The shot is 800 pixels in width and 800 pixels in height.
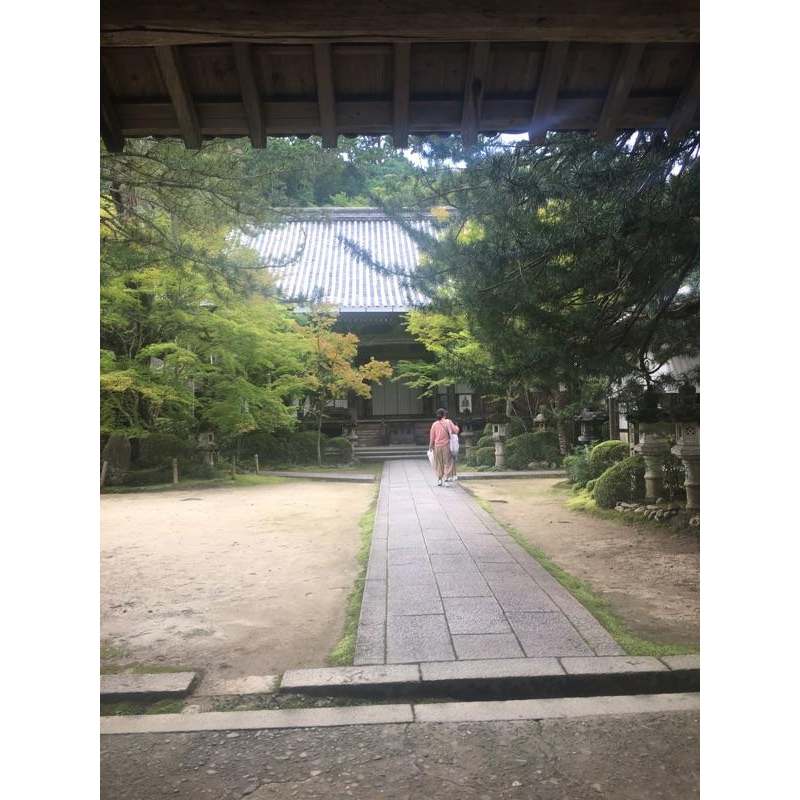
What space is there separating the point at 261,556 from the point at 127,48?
5.00m

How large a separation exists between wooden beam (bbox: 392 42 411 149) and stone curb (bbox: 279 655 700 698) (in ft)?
8.58

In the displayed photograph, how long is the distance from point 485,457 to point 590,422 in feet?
→ 8.52

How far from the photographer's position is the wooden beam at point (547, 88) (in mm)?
2443

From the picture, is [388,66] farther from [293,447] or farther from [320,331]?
[293,447]

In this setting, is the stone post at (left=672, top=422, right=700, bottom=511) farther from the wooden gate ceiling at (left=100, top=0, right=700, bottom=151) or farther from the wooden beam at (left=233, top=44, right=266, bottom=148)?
the wooden beam at (left=233, top=44, right=266, bottom=148)

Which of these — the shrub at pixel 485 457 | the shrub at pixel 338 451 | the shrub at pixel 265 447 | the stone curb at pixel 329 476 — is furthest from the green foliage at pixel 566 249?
the shrub at pixel 265 447

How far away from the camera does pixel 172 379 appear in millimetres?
11508

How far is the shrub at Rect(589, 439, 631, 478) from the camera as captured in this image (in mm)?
9930

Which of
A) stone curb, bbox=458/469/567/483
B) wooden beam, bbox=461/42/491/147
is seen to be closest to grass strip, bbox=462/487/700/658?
wooden beam, bbox=461/42/491/147

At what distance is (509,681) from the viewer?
3111mm

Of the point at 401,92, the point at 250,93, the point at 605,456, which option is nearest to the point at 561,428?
the point at 605,456

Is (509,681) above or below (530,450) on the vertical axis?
below

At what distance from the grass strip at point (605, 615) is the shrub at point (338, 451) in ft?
32.3

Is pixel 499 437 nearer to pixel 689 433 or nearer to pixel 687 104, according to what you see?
pixel 689 433
